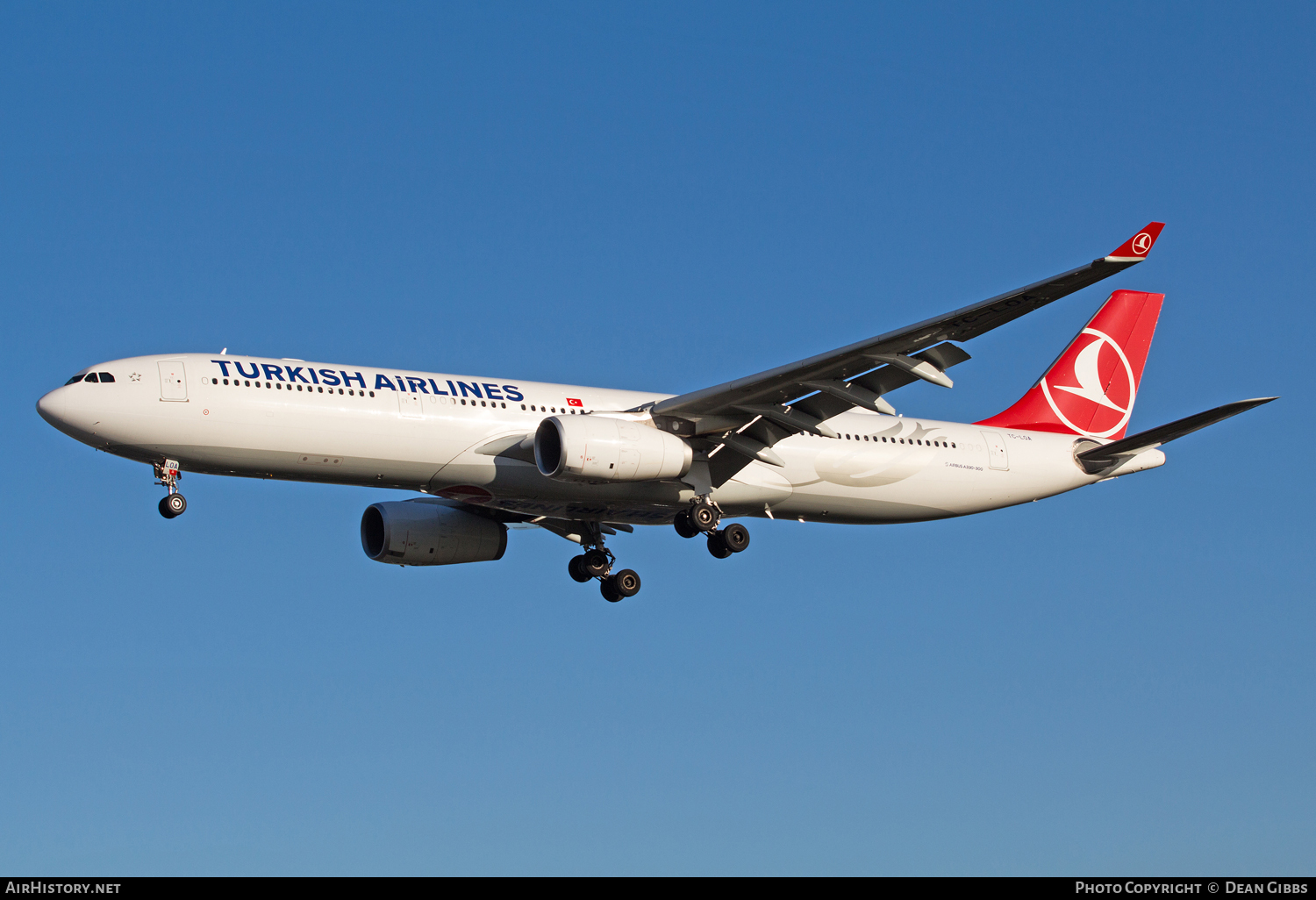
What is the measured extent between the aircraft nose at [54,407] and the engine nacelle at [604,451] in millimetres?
10697

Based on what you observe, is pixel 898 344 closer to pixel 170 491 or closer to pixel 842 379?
pixel 842 379

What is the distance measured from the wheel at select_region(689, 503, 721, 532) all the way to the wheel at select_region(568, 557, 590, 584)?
221 inches

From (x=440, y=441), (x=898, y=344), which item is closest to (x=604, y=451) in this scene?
(x=440, y=441)

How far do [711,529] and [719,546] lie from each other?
0.73 meters

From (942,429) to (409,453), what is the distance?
1540cm

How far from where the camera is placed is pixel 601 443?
3462 centimetres

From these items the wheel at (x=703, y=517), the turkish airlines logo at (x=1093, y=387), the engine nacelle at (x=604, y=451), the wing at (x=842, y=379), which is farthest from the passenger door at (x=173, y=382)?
the turkish airlines logo at (x=1093, y=387)

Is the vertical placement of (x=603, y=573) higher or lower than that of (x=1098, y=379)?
lower

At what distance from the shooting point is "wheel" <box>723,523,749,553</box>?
A: 37875 mm

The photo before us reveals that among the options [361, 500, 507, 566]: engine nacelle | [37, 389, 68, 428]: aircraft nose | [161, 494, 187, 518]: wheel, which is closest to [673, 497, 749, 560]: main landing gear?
[361, 500, 507, 566]: engine nacelle

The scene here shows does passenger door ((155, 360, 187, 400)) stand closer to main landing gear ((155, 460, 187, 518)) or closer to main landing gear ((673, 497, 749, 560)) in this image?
main landing gear ((155, 460, 187, 518))

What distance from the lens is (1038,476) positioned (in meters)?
42.5

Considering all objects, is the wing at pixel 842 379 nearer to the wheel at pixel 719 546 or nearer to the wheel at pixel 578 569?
the wheel at pixel 719 546
